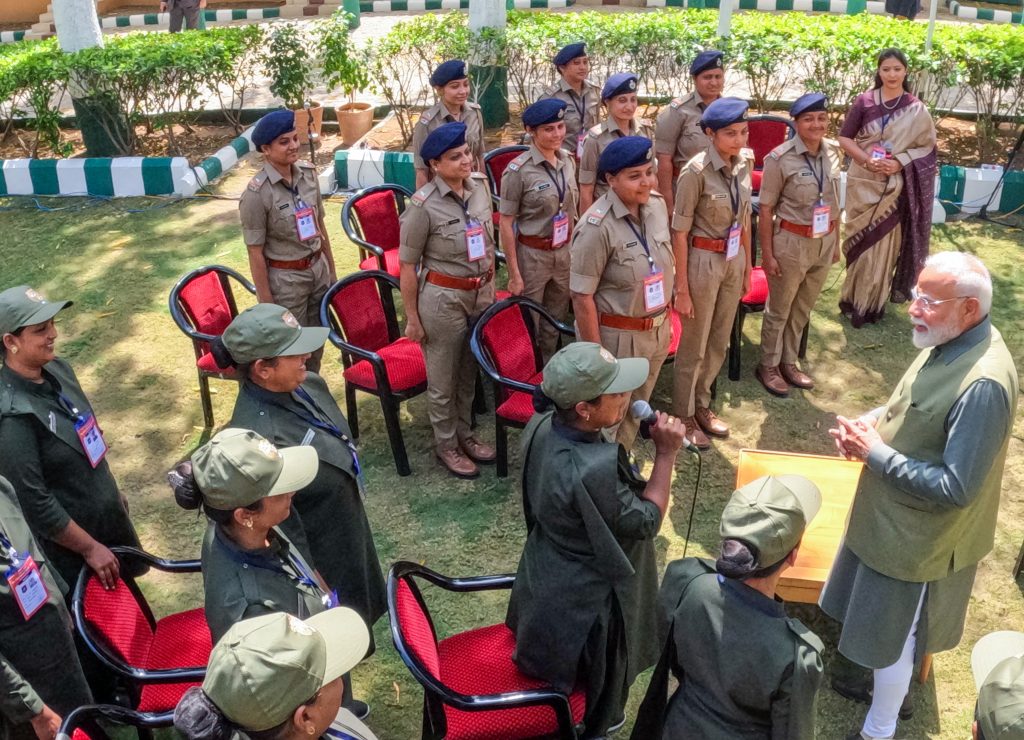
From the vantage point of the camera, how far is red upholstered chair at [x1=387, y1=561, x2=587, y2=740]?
3139mm

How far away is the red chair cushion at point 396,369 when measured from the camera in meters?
5.48

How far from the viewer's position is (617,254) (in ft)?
15.5

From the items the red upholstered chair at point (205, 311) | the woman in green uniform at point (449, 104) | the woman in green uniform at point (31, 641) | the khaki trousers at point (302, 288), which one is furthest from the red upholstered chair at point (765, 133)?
the woman in green uniform at point (31, 641)

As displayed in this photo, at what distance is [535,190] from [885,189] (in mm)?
2501

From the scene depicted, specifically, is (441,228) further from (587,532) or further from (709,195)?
(587,532)

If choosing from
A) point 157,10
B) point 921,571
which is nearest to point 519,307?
point 921,571

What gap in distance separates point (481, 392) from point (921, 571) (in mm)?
3163

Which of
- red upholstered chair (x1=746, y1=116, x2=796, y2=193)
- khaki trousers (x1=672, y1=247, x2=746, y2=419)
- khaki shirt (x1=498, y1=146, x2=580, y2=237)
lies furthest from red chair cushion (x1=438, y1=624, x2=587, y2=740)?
red upholstered chair (x1=746, y1=116, x2=796, y2=193)

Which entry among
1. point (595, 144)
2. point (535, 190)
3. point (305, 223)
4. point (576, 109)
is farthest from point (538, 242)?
point (576, 109)

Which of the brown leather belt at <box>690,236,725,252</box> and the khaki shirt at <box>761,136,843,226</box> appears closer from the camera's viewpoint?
the brown leather belt at <box>690,236,725,252</box>

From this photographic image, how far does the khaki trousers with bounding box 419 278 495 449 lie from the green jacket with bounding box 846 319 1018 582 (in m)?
2.39

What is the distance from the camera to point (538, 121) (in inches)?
227

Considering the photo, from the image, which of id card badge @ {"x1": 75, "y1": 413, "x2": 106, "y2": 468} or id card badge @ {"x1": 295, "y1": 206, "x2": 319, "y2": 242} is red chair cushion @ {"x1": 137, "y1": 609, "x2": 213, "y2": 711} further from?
id card badge @ {"x1": 295, "y1": 206, "x2": 319, "y2": 242}

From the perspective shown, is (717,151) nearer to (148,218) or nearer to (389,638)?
(389,638)
